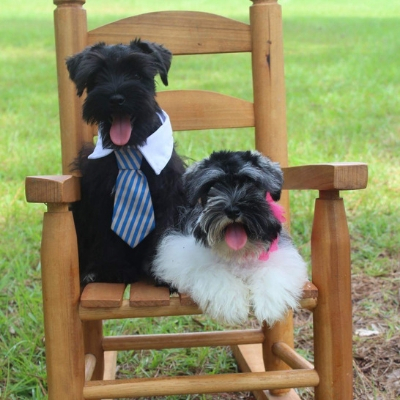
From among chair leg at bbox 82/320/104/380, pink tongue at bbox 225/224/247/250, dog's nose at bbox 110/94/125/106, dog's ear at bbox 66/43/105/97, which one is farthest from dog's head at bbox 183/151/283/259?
chair leg at bbox 82/320/104/380

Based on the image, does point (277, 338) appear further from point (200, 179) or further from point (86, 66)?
point (86, 66)

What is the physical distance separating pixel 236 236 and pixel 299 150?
2882 millimetres

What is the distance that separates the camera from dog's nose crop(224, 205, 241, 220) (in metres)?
1.68

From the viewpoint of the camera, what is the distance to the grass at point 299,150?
2.72 m

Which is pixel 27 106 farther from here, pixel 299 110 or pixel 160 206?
pixel 160 206

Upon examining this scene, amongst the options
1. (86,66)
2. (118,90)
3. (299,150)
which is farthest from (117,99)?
(299,150)

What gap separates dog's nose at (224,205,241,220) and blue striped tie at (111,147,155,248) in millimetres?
366

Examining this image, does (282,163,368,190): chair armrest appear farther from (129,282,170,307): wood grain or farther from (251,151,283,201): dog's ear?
(129,282,170,307): wood grain

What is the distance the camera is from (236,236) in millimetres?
1729

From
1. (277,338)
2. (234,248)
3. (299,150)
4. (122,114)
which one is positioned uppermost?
(122,114)

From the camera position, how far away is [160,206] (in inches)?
78.3

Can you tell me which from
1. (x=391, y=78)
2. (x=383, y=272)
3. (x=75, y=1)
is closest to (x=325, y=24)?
(x=391, y=78)

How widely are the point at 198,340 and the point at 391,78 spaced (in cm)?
451

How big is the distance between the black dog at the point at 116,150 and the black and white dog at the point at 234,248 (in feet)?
0.47
